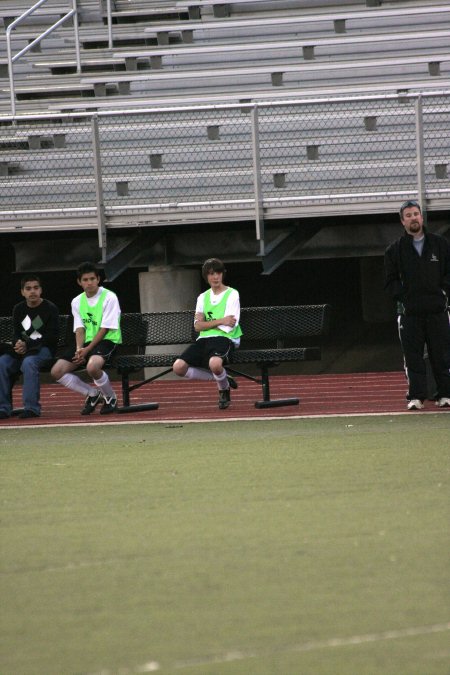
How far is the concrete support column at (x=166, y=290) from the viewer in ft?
47.9

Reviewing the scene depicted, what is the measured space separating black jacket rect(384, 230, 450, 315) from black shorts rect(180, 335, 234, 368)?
1.67 metres

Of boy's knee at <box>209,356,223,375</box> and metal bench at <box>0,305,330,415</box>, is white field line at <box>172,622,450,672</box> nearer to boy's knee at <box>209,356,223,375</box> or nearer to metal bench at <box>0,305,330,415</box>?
boy's knee at <box>209,356,223,375</box>

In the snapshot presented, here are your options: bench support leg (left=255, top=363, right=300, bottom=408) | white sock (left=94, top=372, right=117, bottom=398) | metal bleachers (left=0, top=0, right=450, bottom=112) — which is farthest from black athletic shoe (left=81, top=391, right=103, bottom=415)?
metal bleachers (left=0, top=0, right=450, bottom=112)

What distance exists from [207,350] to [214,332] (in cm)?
19

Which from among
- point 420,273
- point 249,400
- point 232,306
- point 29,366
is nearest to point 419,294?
point 420,273

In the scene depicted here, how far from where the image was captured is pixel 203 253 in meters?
14.6

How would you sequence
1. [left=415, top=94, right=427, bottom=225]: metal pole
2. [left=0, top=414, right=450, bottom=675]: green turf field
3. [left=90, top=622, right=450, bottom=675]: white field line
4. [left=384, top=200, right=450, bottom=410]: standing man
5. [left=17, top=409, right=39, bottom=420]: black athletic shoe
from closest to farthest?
[left=90, top=622, right=450, bottom=675]: white field line → [left=0, top=414, right=450, bottom=675]: green turf field → [left=384, top=200, right=450, bottom=410]: standing man → [left=17, top=409, right=39, bottom=420]: black athletic shoe → [left=415, top=94, right=427, bottom=225]: metal pole

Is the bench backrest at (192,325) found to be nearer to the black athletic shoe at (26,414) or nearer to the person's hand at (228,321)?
the person's hand at (228,321)

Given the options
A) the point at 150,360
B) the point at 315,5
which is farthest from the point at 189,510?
the point at 315,5

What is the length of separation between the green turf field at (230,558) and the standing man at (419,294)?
4.96 ft

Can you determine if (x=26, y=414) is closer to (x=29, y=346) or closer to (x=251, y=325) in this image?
(x=29, y=346)

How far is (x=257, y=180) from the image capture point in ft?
44.9

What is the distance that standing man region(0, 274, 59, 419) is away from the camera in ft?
38.3

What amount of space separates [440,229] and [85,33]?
324 inches
